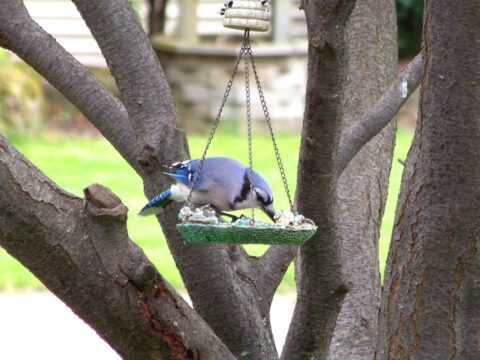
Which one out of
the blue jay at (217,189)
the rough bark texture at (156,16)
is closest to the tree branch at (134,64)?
the blue jay at (217,189)

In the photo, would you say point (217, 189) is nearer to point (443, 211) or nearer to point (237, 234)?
point (237, 234)

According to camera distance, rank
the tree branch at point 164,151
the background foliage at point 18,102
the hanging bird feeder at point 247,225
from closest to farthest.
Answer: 1. the hanging bird feeder at point 247,225
2. the tree branch at point 164,151
3. the background foliage at point 18,102

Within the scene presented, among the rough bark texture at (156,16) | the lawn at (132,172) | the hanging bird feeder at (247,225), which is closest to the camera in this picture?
the hanging bird feeder at (247,225)

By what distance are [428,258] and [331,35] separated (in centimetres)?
54

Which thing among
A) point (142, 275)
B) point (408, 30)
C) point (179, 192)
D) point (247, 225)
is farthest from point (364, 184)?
point (408, 30)

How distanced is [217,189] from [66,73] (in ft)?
1.78

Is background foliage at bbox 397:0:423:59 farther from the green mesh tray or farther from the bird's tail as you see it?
the green mesh tray

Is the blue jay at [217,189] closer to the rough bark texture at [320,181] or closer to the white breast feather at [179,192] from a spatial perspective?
the white breast feather at [179,192]

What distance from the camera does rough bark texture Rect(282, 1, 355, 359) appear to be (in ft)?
6.20

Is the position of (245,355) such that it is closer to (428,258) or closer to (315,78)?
(428,258)

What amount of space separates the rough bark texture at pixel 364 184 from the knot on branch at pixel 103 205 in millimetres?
813

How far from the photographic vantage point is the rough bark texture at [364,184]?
289cm

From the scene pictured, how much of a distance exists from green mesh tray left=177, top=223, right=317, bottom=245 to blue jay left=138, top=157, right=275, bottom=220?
0.40m

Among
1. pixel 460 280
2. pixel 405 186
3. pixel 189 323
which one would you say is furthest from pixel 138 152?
pixel 460 280
